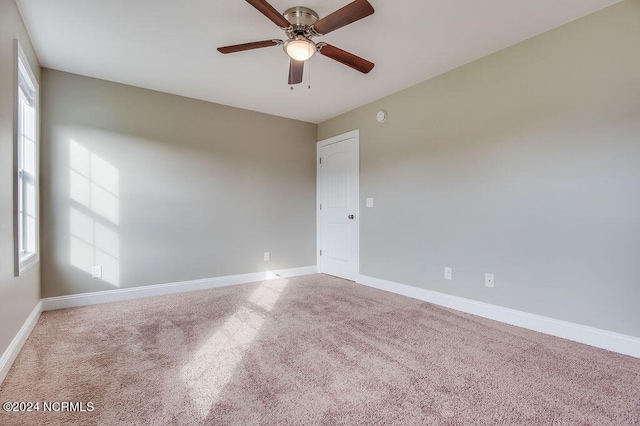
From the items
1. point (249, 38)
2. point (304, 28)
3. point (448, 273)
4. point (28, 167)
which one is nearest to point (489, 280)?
point (448, 273)

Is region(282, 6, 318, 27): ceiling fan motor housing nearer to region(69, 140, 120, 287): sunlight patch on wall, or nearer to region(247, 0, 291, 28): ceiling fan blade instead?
region(247, 0, 291, 28): ceiling fan blade

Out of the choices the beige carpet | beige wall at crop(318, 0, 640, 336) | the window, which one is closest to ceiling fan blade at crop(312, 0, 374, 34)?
beige wall at crop(318, 0, 640, 336)

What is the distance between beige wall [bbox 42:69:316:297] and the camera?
3.00m

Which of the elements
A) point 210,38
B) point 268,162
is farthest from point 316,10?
point 268,162

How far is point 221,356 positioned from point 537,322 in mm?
2455

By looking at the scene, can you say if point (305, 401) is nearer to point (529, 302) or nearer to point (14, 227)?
point (529, 302)

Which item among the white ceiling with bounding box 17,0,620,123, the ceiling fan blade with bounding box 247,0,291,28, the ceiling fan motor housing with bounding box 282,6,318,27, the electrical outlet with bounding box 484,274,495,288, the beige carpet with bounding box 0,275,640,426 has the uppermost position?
the white ceiling with bounding box 17,0,620,123

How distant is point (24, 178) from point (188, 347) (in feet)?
7.00

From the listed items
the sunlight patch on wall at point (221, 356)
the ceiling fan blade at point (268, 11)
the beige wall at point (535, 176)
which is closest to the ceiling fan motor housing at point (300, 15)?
the ceiling fan blade at point (268, 11)

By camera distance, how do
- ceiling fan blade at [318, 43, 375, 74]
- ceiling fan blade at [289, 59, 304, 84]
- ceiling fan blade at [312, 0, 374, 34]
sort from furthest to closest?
1. ceiling fan blade at [289, 59, 304, 84]
2. ceiling fan blade at [318, 43, 375, 74]
3. ceiling fan blade at [312, 0, 374, 34]

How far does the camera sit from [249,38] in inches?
96.1

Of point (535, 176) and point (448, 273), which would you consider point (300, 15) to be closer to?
point (535, 176)

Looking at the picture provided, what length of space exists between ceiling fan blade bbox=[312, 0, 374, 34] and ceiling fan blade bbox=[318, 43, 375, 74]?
Result: 142 mm

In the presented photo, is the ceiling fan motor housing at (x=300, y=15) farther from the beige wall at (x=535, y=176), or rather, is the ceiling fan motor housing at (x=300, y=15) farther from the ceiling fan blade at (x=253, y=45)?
the beige wall at (x=535, y=176)
